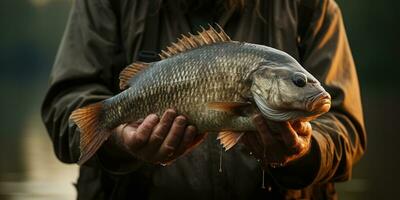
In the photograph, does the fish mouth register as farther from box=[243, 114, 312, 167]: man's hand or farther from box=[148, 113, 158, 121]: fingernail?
box=[148, 113, 158, 121]: fingernail

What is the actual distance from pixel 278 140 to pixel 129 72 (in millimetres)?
727

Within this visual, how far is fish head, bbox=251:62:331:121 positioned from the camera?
3080mm

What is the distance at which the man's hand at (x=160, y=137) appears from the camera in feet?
11.0

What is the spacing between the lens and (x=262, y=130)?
3.26 metres

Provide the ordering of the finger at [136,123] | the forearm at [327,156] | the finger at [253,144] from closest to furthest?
1. the finger at [253,144]
2. the finger at [136,123]
3. the forearm at [327,156]

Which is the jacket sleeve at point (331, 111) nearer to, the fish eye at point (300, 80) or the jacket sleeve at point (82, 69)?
the fish eye at point (300, 80)

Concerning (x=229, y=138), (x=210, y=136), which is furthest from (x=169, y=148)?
(x=210, y=136)

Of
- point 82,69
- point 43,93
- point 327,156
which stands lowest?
point 43,93

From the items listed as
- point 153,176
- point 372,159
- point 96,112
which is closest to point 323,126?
point 153,176

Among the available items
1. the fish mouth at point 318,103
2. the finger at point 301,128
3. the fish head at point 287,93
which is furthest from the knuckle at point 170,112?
the fish mouth at point 318,103

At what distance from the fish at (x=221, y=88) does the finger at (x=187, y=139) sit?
3 cm

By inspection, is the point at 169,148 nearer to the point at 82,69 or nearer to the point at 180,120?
the point at 180,120

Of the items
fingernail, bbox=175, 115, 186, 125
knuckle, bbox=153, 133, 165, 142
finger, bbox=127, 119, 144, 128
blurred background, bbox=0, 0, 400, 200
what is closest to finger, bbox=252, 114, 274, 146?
fingernail, bbox=175, 115, 186, 125

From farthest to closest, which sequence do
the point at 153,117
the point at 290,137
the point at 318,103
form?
the point at 153,117 → the point at 290,137 → the point at 318,103
